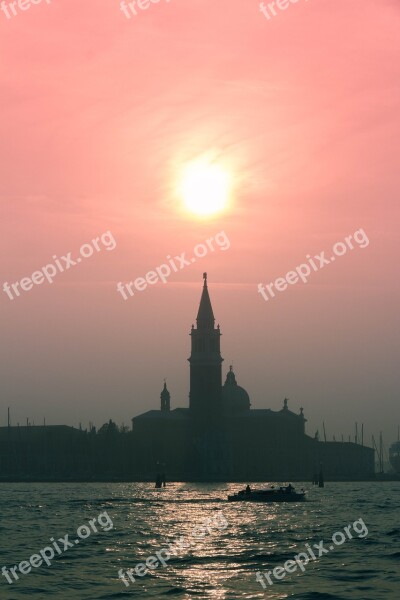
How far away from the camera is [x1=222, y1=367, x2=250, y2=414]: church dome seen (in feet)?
565

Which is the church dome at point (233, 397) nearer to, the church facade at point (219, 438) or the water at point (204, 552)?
the church facade at point (219, 438)

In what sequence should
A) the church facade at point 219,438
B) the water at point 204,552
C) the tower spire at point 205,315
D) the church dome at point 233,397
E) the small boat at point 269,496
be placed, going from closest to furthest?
the water at point 204,552 → the small boat at point 269,496 → the tower spire at point 205,315 → the church facade at point 219,438 → the church dome at point 233,397

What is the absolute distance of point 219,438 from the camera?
527ft

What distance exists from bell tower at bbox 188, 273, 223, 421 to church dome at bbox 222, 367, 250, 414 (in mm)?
14768

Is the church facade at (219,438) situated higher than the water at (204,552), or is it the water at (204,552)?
the church facade at (219,438)

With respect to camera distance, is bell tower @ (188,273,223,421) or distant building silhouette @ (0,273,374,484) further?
distant building silhouette @ (0,273,374,484)

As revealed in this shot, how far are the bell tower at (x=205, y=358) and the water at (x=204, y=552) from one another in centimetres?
7657

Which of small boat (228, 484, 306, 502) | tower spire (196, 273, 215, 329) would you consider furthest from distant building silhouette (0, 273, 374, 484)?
small boat (228, 484, 306, 502)

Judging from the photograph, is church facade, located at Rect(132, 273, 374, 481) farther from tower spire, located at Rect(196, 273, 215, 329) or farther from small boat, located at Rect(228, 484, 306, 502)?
small boat, located at Rect(228, 484, 306, 502)

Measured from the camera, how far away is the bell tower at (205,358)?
5994 inches

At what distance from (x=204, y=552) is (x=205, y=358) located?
10836 centimetres

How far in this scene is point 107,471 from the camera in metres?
161

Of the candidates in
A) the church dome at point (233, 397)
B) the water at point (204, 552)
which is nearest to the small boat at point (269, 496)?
the water at point (204, 552)

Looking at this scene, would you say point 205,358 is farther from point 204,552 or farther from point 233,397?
point 204,552
